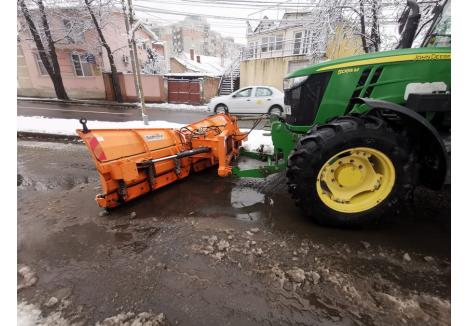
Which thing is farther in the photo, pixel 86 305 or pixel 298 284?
pixel 298 284

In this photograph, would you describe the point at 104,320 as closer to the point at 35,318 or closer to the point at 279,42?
the point at 35,318

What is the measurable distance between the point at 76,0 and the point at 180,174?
17471 millimetres

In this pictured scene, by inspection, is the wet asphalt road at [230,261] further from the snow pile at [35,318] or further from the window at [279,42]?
the window at [279,42]

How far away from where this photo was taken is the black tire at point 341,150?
2180 millimetres

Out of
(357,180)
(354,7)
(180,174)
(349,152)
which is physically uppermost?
(354,7)

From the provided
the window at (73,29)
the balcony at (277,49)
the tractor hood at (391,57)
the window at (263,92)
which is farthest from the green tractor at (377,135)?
the window at (73,29)

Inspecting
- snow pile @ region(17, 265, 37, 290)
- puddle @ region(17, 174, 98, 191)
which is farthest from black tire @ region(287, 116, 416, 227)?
puddle @ region(17, 174, 98, 191)

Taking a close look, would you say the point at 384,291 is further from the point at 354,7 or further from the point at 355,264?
the point at 354,7

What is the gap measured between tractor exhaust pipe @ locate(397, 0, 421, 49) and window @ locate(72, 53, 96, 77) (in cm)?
2065

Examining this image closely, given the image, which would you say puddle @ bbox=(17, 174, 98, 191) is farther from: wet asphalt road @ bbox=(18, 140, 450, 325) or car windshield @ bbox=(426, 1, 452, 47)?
car windshield @ bbox=(426, 1, 452, 47)

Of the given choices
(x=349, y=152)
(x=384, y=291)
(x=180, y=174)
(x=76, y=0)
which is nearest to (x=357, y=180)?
(x=349, y=152)

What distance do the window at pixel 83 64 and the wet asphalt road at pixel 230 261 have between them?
18.5 metres

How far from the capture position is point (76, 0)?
47.2ft

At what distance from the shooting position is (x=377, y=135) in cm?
217
